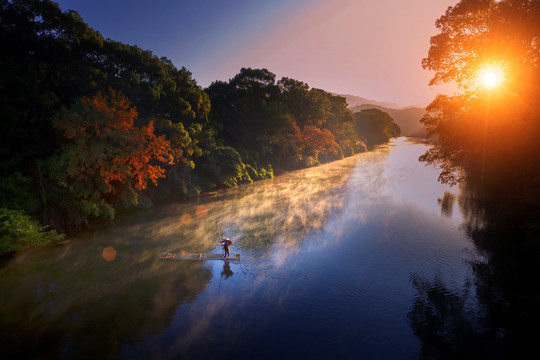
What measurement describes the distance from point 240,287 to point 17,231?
12.7 metres

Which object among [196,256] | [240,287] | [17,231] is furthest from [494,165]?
[17,231]

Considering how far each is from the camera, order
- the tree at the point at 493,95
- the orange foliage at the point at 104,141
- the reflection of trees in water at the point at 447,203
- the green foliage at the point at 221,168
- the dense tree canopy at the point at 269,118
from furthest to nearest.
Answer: the dense tree canopy at the point at 269,118 → the green foliage at the point at 221,168 → the reflection of trees in water at the point at 447,203 → the orange foliage at the point at 104,141 → the tree at the point at 493,95

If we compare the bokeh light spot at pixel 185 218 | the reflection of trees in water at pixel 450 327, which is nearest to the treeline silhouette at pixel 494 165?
the reflection of trees in water at pixel 450 327

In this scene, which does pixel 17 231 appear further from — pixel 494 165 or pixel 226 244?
pixel 494 165

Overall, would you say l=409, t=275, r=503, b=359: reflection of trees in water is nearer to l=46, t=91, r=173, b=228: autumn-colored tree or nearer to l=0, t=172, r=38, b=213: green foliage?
l=46, t=91, r=173, b=228: autumn-colored tree

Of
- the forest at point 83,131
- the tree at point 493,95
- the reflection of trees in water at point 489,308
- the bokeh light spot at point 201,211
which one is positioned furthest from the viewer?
the bokeh light spot at point 201,211

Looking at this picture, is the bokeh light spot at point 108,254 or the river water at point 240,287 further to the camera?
the bokeh light spot at point 108,254

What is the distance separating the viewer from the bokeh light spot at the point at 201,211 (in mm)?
28150

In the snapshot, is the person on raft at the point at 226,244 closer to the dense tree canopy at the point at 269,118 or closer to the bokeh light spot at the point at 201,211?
the bokeh light spot at the point at 201,211

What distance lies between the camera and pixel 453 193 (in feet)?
111

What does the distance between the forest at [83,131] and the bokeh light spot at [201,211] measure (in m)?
4.02

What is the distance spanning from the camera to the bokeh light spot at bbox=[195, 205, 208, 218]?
28.1 metres

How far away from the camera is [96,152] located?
2186 centimetres

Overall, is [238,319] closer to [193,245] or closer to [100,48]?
[193,245]
